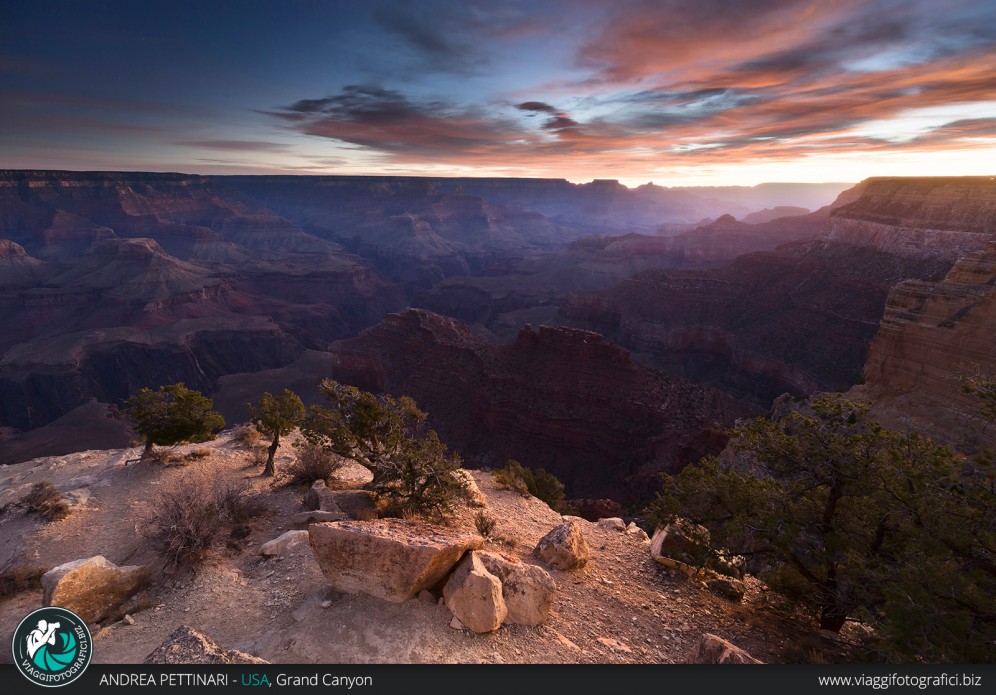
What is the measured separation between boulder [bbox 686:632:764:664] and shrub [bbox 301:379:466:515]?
697 cm

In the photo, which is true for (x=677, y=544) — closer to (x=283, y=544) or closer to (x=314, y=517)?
(x=314, y=517)

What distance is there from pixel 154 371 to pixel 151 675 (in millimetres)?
99618

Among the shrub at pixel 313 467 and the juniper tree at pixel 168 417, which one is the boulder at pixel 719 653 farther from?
the juniper tree at pixel 168 417

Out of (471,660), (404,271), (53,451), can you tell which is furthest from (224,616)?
(404,271)

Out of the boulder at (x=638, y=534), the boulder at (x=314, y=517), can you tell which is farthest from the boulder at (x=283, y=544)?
the boulder at (x=638, y=534)

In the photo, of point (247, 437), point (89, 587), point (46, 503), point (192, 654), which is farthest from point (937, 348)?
point (46, 503)

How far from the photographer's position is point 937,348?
70.3ft

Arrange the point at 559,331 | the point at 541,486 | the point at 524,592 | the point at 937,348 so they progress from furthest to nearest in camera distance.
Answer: the point at 559,331 → the point at 541,486 → the point at 937,348 → the point at 524,592

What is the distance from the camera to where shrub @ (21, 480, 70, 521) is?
13.6m

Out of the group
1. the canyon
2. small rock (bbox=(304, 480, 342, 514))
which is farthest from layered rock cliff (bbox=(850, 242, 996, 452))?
small rock (bbox=(304, 480, 342, 514))

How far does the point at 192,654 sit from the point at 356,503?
7.40 metres

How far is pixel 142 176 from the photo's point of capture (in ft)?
579

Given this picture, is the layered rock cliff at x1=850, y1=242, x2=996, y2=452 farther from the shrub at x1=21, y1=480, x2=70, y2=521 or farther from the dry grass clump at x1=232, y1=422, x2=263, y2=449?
the shrub at x1=21, y1=480, x2=70, y2=521

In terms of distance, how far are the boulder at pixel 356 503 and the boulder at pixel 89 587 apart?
4.85m
